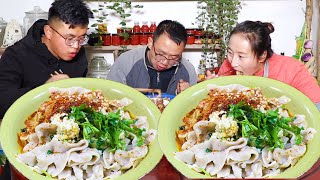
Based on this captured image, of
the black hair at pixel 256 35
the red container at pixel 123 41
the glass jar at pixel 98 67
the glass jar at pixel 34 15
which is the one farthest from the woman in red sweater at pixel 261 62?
the glass jar at pixel 34 15

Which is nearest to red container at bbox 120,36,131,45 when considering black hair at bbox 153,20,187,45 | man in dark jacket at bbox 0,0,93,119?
black hair at bbox 153,20,187,45

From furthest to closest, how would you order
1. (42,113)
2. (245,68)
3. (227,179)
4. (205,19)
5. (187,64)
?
(205,19), (187,64), (245,68), (42,113), (227,179)

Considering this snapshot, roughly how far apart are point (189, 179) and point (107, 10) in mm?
3353

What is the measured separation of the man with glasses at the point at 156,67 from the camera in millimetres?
2148

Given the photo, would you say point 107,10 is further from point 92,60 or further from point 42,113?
point 42,113

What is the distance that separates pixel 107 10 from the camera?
428 centimetres

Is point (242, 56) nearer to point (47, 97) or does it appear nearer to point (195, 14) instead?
point (47, 97)

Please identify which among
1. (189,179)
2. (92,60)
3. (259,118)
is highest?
(259,118)

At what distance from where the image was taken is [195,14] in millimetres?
4305

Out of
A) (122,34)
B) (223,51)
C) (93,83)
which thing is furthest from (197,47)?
(93,83)

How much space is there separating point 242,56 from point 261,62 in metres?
0.12

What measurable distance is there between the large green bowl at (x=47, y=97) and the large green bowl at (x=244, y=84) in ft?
0.11

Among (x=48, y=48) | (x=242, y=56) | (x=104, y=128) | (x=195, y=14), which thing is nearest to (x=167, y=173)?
(x=104, y=128)

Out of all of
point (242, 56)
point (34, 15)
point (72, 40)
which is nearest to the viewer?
point (242, 56)
